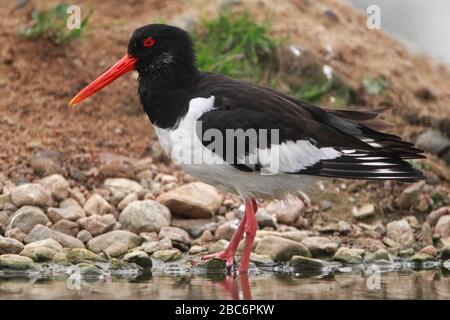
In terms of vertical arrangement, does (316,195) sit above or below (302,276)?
above

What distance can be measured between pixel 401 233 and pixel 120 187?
8.12ft

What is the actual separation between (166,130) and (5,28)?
3780 millimetres

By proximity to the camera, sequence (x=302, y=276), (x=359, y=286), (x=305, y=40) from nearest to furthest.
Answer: (x=359, y=286) < (x=302, y=276) < (x=305, y=40)

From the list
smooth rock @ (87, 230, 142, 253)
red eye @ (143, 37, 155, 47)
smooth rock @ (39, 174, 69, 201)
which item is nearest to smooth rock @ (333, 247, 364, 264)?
smooth rock @ (87, 230, 142, 253)

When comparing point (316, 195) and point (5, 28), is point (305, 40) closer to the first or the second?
point (316, 195)

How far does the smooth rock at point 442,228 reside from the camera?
8.04 m

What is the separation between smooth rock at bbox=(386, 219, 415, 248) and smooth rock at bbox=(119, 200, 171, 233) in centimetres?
193

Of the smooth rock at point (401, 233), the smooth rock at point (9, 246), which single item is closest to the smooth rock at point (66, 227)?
the smooth rock at point (9, 246)

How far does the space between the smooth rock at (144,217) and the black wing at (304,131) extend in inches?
51.4

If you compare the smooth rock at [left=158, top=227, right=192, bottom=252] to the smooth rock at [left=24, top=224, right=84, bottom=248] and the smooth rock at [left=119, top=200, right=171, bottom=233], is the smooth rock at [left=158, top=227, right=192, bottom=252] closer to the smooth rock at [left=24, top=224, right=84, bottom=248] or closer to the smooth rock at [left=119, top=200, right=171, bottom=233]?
the smooth rock at [left=119, top=200, right=171, bottom=233]

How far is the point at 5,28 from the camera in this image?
9.86 meters

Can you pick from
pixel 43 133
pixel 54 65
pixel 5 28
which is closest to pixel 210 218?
pixel 43 133

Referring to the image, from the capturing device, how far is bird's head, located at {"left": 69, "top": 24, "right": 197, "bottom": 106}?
7152 mm

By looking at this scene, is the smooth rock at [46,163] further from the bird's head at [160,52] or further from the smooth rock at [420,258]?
the smooth rock at [420,258]
